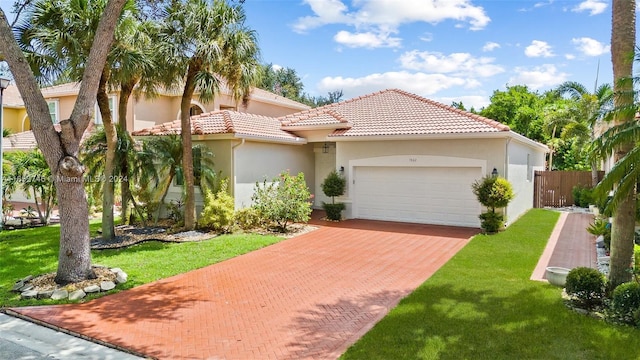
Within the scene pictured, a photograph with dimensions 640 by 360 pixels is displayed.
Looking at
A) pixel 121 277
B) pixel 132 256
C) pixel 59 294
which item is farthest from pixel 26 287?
pixel 132 256

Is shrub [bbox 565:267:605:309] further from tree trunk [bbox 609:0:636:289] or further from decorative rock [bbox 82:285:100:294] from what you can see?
decorative rock [bbox 82:285:100:294]

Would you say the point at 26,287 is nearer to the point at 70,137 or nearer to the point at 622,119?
the point at 70,137

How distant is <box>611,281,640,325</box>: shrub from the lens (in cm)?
661

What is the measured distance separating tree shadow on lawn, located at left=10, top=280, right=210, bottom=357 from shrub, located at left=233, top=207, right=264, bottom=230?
720 centimetres

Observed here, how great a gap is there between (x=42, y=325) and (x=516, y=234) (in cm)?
1451

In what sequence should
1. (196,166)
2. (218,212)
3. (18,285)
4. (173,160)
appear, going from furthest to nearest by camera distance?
(196,166), (173,160), (218,212), (18,285)

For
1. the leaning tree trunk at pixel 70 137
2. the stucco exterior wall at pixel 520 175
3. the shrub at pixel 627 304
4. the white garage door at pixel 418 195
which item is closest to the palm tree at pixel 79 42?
the leaning tree trunk at pixel 70 137

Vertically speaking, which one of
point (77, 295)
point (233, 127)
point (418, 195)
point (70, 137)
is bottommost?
point (77, 295)

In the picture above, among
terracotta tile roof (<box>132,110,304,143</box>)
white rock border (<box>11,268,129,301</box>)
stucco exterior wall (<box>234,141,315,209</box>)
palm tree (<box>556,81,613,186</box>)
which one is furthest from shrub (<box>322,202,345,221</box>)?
palm tree (<box>556,81,613,186</box>)

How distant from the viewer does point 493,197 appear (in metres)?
14.8

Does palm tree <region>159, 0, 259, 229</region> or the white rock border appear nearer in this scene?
the white rock border

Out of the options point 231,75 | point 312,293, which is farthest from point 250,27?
point 312,293

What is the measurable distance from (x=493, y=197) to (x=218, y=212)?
10108mm

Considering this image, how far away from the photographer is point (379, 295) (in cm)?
868
